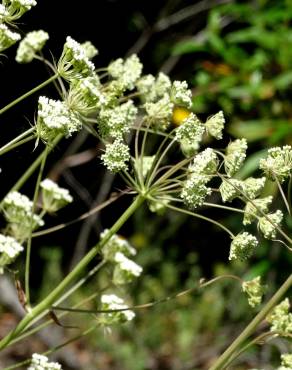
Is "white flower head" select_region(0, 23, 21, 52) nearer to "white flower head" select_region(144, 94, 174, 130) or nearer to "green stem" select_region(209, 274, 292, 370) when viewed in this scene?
"white flower head" select_region(144, 94, 174, 130)

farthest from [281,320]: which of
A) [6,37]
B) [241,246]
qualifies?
[6,37]

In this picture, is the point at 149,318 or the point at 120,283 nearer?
the point at 120,283

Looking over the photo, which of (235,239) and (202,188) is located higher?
(202,188)

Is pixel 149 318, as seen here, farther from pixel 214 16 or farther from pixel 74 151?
pixel 214 16

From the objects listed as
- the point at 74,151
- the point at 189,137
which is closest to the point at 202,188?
the point at 189,137

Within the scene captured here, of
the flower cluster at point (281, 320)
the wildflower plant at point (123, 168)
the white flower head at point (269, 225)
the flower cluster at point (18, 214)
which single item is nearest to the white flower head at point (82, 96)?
the wildflower plant at point (123, 168)

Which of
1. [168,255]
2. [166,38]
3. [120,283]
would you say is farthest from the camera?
[168,255]
